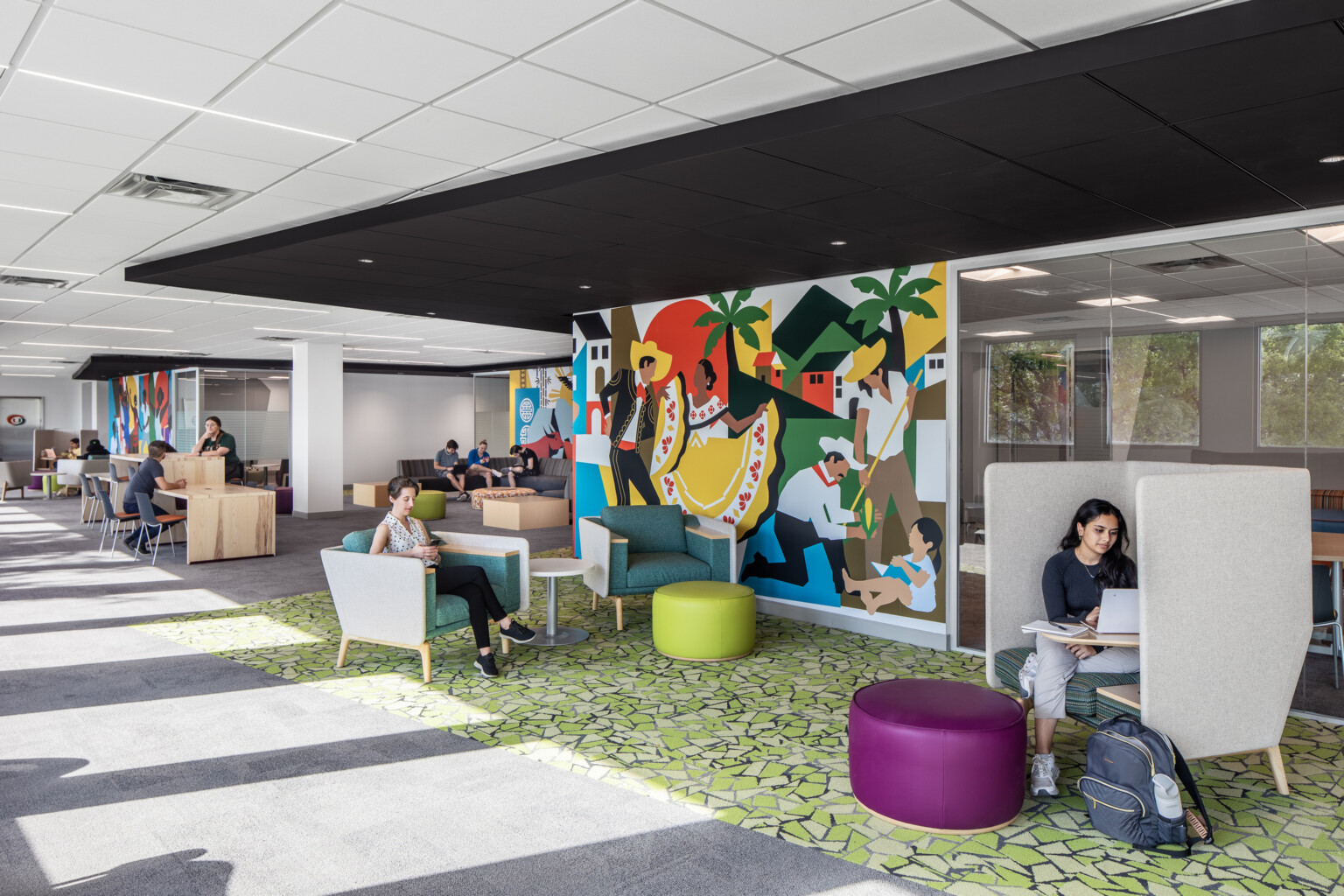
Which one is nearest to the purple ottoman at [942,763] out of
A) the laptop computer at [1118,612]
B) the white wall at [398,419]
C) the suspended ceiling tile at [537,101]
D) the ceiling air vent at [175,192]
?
the laptop computer at [1118,612]

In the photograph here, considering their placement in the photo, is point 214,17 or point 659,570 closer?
point 214,17

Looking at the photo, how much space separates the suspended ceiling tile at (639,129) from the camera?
12.3 feet

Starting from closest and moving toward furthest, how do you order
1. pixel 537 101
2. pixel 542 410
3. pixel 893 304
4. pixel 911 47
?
pixel 911 47 → pixel 537 101 → pixel 893 304 → pixel 542 410

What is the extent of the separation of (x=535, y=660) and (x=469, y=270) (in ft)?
10.3

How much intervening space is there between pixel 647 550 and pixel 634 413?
69.0 inches

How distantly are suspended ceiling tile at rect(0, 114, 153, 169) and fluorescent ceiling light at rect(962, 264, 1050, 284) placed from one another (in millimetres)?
5152

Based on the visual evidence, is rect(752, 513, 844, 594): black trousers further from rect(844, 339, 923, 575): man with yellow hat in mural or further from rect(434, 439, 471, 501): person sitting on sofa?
rect(434, 439, 471, 501): person sitting on sofa

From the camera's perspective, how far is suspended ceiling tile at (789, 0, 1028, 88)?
2863mm

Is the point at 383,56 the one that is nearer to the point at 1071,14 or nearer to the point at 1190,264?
the point at 1071,14

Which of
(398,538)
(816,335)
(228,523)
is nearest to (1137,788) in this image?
(816,335)

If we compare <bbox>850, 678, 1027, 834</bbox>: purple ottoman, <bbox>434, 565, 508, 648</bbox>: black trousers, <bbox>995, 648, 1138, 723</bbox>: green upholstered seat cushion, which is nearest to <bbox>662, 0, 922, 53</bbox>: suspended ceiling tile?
<bbox>850, 678, 1027, 834</bbox>: purple ottoman

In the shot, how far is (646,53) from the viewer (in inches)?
124

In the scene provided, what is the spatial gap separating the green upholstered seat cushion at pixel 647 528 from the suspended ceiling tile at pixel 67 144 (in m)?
4.11

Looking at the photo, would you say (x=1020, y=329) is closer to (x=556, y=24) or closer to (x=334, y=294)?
(x=556, y=24)
